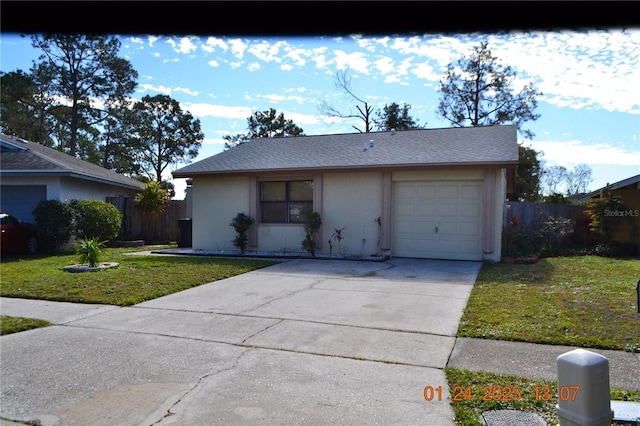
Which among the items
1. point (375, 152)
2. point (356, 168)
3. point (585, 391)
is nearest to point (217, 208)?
point (356, 168)

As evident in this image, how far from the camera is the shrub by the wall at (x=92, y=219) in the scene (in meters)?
14.1

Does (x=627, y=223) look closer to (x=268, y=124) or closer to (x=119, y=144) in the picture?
(x=268, y=124)

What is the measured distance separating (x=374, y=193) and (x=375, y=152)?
1.58m

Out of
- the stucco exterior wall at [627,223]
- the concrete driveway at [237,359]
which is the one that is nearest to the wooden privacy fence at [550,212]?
the stucco exterior wall at [627,223]

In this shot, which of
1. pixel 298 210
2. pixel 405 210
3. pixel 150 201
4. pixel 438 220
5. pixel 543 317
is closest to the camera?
pixel 543 317

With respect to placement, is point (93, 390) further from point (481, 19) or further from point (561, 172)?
point (561, 172)

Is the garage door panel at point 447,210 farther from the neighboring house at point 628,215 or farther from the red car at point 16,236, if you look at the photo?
the red car at point 16,236

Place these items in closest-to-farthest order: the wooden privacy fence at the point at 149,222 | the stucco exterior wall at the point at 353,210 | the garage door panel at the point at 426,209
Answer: the garage door panel at the point at 426,209 < the stucco exterior wall at the point at 353,210 < the wooden privacy fence at the point at 149,222

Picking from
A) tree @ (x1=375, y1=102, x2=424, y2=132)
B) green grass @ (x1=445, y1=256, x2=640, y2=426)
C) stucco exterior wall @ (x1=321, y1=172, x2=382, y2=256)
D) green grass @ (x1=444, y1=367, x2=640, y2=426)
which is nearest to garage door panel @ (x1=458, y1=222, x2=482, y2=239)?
green grass @ (x1=445, y1=256, x2=640, y2=426)

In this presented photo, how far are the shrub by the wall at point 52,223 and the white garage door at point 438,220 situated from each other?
10250 mm

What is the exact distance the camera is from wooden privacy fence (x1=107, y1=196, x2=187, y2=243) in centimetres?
1745

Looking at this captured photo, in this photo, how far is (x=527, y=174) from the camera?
27875 mm

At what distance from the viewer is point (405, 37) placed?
8.95 ft

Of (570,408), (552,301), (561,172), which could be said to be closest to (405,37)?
(570,408)
